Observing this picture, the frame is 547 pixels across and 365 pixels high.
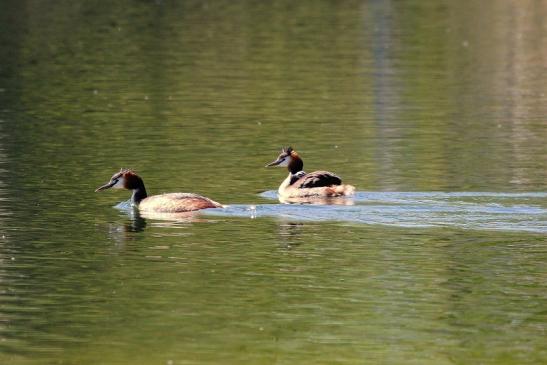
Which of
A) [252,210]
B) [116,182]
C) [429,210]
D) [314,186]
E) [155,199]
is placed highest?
[116,182]

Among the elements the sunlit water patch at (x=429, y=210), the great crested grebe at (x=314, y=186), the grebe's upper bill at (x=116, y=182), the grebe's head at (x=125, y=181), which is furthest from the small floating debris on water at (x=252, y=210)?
the grebe's upper bill at (x=116, y=182)

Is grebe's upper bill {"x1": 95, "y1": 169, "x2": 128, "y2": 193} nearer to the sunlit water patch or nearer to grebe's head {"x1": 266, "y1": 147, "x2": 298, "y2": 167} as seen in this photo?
the sunlit water patch

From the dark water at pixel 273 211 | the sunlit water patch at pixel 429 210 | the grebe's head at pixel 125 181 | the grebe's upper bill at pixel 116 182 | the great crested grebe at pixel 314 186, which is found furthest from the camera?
the grebe's upper bill at pixel 116 182

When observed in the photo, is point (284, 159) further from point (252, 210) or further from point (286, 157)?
point (252, 210)

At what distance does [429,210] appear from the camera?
23.0 m

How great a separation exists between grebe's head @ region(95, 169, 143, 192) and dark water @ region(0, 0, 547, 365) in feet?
1.01

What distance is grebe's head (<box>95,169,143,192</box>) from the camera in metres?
24.6

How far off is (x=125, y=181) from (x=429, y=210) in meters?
4.72

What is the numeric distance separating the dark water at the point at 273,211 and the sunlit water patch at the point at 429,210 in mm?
58

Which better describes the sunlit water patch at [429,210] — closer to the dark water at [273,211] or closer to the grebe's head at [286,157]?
the dark water at [273,211]

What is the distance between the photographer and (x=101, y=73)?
4616 cm

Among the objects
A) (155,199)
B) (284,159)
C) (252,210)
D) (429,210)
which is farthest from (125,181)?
(429,210)

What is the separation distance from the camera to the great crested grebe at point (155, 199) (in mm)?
23141

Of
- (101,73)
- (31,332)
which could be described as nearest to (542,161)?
(31,332)
